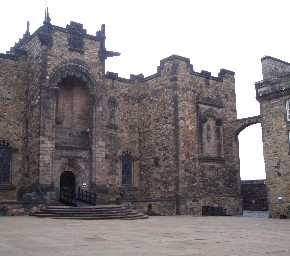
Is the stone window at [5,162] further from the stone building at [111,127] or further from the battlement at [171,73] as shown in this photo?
the battlement at [171,73]

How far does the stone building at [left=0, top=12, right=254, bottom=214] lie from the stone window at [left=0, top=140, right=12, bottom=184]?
0.06m

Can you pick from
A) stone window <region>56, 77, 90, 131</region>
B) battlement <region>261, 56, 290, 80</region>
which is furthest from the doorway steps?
battlement <region>261, 56, 290, 80</region>

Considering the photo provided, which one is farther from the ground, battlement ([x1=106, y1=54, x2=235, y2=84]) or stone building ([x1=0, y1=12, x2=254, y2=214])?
battlement ([x1=106, y1=54, x2=235, y2=84])

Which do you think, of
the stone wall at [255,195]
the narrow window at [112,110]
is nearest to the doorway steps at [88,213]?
the narrow window at [112,110]

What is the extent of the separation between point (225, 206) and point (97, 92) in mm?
12435

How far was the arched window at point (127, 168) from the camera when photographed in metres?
28.9

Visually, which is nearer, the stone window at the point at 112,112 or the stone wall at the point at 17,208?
the stone wall at the point at 17,208

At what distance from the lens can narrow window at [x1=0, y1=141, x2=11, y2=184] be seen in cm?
2416

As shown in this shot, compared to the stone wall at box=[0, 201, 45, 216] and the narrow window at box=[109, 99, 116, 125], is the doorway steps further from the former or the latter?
the narrow window at box=[109, 99, 116, 125]

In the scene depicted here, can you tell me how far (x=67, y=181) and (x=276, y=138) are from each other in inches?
527

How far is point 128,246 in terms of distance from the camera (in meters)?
9.10

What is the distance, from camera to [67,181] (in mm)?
25984

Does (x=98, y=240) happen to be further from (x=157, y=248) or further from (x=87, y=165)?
(x=87, y=165)

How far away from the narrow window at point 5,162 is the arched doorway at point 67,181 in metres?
3.35
